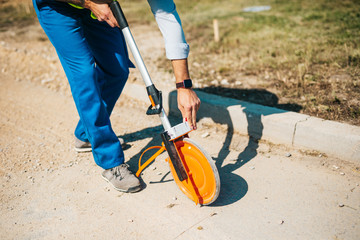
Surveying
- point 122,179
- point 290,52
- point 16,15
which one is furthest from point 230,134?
point 16,15

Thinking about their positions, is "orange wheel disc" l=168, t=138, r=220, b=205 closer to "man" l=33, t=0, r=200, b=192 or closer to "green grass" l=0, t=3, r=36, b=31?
"man" l=33, t=0, r=200, b=192

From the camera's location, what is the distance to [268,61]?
4.88m

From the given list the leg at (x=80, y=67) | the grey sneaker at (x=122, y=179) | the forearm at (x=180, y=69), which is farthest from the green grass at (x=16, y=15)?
the forearm at (x=180, y=69)

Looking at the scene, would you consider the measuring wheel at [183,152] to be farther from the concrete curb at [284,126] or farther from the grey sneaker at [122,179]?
the concrete curb at [284,126]

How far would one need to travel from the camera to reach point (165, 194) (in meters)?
2.71

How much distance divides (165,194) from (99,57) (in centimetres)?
138

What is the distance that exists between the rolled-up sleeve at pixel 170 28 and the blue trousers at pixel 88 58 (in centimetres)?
67

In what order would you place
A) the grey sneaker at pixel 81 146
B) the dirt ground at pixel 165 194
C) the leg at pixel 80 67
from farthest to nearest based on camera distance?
the grey sneaker at pixel 81 146, the leg at pixel 80 67, the dirt ground at pixel 165 194

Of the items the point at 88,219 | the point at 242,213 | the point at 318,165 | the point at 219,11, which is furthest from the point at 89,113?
the point at 219,11

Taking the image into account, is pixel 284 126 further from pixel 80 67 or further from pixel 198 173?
pixel 80 67

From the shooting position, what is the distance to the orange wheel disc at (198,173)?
7.54 feet

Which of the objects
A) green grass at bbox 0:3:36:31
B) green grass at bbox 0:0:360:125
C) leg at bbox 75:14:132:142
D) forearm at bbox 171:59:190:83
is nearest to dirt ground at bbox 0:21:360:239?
leg at bbox 75:14:132:142

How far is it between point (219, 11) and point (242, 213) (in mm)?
7710

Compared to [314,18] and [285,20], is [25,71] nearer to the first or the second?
[285,20]
